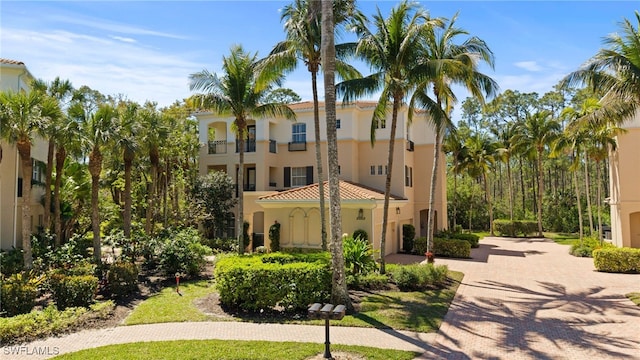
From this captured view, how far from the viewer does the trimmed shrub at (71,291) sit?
1201cm

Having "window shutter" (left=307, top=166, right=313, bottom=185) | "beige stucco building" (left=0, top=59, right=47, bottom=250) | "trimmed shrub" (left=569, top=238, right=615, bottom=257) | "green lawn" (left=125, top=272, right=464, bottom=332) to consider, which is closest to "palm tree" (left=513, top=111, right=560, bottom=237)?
"trimmed shrub" (left=569, top=238, right=615, bottom=257)

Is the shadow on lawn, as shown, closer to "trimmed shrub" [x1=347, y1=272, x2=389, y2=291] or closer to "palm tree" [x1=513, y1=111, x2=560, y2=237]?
"trimmed shrub" [x1=347, y1=272, x2=389, y2=291]

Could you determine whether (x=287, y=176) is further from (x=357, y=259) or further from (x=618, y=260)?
(x=618, y=260)

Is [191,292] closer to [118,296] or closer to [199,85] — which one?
[118,296]

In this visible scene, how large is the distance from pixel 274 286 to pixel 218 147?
820 inches

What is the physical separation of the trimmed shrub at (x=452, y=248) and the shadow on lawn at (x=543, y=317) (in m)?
7.69

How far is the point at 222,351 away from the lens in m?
8.82

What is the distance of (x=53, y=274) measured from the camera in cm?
1281

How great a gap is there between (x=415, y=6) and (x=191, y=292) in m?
13.0

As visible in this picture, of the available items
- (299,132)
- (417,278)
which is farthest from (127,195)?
(299,132)

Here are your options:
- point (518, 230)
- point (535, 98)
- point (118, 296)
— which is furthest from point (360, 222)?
point (535, 98)

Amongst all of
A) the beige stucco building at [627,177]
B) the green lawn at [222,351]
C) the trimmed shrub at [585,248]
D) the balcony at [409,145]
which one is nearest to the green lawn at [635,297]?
the green lawn at [222,351]

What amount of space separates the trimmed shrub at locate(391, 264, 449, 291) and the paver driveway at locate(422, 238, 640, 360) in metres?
1.07

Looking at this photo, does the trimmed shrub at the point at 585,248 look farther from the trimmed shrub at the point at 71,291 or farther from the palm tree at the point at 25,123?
the palm tree at the point at 25,123
